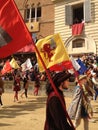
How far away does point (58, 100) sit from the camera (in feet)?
15.1

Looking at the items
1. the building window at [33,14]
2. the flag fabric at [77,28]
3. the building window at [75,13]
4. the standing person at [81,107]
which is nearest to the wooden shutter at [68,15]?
the building window at [75,13]

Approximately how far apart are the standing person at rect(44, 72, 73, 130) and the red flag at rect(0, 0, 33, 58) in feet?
3.58

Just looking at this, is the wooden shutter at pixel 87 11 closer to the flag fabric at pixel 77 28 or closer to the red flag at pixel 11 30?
the flag fabric at pixel 77 28

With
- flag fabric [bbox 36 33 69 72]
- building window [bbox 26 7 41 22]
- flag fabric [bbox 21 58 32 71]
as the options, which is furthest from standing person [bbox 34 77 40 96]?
building window [bbox 26 7 41 22]

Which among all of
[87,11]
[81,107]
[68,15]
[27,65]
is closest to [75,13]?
[68,15]

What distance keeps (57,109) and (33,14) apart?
2951 centimetres

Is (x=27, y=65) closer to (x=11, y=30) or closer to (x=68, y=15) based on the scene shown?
(x=68, y=15)

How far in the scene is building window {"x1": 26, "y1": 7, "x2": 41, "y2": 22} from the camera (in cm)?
3262

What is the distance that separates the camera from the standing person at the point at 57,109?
14.6 ft

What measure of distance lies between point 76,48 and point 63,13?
3609 mm

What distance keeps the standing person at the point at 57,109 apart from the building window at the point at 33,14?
92.2ft

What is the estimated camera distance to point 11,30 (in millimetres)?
5832

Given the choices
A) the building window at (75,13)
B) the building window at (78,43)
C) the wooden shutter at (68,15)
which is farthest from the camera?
the wooden shutter at (68,15)

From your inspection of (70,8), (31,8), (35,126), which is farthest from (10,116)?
(31,8)
